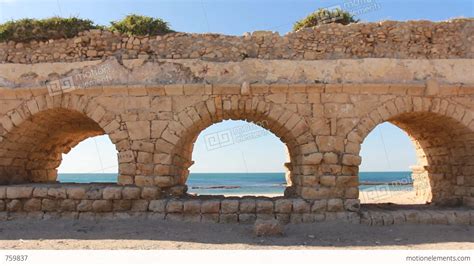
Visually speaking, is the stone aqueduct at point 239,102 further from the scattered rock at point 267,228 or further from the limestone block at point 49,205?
the scattered rock at point 267,228

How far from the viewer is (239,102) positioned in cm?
717

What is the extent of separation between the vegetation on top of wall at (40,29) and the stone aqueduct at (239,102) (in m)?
0.21

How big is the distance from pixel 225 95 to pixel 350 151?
2.59m

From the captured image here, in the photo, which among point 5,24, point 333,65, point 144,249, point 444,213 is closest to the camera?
point 144,249

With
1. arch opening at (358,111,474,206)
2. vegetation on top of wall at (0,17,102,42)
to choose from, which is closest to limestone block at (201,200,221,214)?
arch opening at (358,111,474,206)

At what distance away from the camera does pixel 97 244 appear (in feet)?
17.9

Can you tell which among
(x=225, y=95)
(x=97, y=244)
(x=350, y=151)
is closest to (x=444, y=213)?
(x=350, y=151)

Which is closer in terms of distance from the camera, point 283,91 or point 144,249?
point 144,249

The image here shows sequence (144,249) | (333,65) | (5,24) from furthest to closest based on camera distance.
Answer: (5,24), (333,65), (144,249)

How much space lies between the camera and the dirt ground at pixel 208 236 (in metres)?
5.47

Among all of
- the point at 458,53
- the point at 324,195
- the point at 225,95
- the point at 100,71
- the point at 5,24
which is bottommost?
the point at 324,195

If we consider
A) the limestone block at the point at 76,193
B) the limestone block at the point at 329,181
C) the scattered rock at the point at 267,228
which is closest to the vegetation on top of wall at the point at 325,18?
the limestone block at the point at 329,181

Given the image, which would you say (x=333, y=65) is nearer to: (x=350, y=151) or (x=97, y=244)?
(x=350, y=151)

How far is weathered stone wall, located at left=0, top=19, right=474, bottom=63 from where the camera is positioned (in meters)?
7.59
